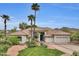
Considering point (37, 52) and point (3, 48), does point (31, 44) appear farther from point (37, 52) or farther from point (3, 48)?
point (3, 48)

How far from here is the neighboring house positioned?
239 inches

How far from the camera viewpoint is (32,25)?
20.0 ft

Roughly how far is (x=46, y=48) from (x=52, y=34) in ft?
0.61

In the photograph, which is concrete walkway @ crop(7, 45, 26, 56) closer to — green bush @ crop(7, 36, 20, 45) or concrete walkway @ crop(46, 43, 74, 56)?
green bush @ crop(7, 36, 20, 45)

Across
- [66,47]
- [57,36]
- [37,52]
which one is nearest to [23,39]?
[37,52]

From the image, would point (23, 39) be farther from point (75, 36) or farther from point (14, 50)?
point (75, 36)

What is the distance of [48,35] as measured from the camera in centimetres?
610

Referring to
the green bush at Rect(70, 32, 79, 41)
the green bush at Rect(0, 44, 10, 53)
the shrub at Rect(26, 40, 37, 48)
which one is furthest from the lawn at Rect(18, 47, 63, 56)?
the green bush at Rect(70, 32, 79, 41)

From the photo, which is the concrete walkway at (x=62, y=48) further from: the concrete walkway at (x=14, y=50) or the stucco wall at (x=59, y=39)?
the concrete walkway at (x=14, y=50)

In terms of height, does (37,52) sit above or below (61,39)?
below

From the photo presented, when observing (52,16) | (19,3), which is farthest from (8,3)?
(52,16)

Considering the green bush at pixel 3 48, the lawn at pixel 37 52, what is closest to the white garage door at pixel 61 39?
the lawn at pixel 37 52

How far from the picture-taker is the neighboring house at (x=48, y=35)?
19.9ft

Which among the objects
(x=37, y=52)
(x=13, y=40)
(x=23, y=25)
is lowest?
(x=37, y=52)
